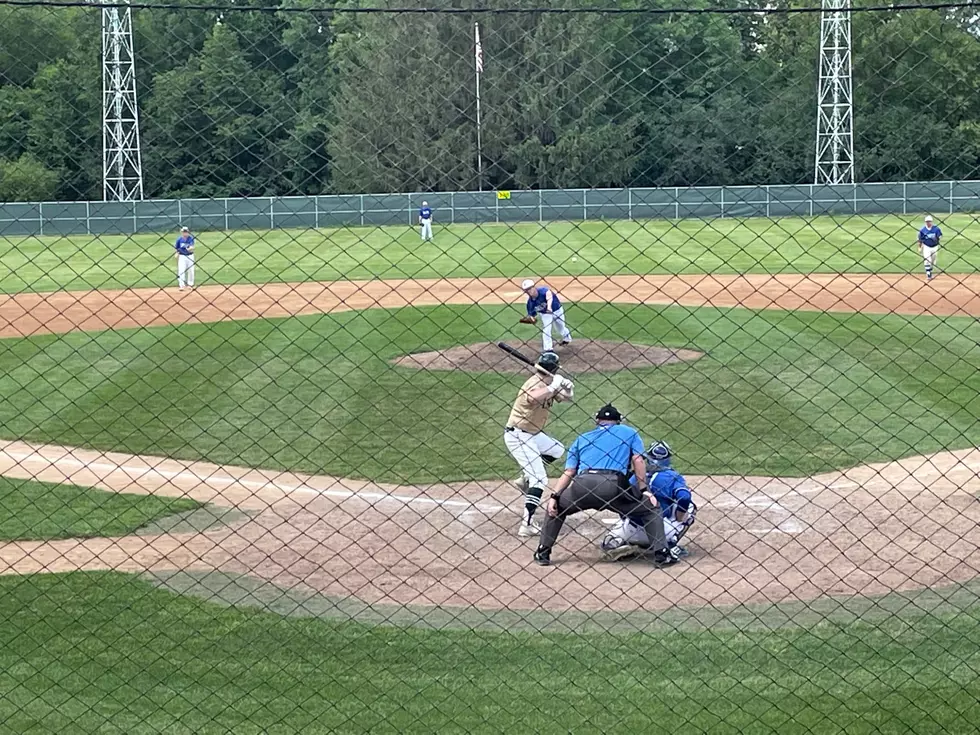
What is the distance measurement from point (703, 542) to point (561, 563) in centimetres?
138

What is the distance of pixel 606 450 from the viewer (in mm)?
10352

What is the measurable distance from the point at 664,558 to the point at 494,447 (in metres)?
5.06

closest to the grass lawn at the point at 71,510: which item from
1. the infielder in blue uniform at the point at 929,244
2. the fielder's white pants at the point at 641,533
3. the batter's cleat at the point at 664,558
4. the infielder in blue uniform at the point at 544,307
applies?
the fielder's white pants at the point at 641,533

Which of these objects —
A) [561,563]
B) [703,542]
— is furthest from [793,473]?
[561,563]

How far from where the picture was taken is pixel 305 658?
852cm

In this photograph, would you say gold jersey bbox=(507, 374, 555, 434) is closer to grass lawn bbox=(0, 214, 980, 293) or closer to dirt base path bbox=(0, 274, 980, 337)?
dirt base path bbox=(0, 274, 980, 337)

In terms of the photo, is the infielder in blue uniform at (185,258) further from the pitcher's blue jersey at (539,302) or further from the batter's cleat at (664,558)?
the batter's cleat at (664,558)

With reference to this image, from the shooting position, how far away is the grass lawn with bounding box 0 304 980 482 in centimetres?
1504

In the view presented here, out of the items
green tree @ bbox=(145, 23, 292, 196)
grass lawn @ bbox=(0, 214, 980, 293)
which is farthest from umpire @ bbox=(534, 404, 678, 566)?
grass lawn @ bbox=(0, 214, 980, 293)

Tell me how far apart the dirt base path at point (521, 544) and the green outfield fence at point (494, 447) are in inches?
1.9

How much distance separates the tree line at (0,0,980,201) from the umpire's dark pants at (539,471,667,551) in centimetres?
262

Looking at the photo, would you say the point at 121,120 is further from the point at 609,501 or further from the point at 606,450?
the point at 609,501

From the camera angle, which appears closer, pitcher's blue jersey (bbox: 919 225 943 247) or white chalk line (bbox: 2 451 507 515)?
white chalk line (bbox: 2 451 507 515)

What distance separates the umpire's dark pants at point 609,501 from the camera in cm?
1023
